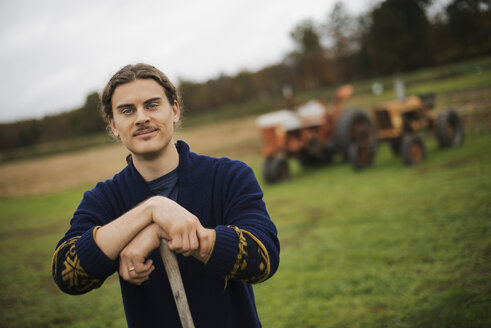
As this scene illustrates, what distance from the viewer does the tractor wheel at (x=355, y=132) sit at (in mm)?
9062

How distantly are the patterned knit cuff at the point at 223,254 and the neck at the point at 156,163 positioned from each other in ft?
1.34

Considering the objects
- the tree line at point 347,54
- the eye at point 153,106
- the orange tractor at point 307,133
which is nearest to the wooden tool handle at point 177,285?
the eye at point 153,106

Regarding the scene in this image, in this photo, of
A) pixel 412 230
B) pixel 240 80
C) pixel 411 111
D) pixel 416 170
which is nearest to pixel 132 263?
pixel 412 230

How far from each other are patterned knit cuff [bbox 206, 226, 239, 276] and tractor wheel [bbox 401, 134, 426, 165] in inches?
309

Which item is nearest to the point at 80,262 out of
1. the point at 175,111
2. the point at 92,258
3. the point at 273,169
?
the point at 92,258

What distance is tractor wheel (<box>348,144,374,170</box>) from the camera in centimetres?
888

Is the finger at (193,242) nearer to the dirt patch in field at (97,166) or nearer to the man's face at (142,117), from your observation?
the man's face at (142,117)

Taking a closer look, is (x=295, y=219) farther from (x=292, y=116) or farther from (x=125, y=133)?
(x=125, y=133)

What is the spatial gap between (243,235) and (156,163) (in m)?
0.48

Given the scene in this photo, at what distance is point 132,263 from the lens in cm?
122

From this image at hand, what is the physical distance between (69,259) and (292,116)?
9449mm

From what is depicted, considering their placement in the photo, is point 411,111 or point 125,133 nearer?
point 125,133

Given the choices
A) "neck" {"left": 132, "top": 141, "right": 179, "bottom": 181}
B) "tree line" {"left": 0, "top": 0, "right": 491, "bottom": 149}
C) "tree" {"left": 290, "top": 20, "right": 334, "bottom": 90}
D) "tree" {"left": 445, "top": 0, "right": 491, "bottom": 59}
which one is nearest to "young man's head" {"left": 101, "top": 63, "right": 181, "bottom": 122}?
"neck" {"left": 132, "top": 141, "right": 179, "bottom": 181}

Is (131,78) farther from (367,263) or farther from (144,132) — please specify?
(367,263)
